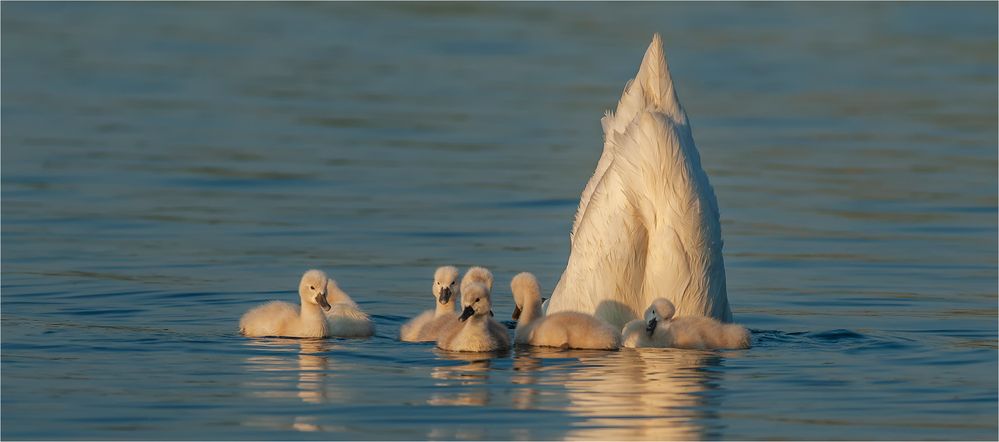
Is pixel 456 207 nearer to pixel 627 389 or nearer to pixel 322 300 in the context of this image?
pixel 322 300

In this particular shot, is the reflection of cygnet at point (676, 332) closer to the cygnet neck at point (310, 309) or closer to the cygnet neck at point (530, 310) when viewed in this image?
the cygnet neck at point (530, 310)

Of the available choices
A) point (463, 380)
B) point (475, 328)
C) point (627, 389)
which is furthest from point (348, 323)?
point (627, 389)

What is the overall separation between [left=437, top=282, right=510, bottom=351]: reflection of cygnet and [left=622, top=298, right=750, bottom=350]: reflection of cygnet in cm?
83

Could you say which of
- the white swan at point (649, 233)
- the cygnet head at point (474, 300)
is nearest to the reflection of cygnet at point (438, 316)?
the cygnet head at point (474, 300)

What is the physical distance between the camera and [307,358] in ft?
38.6

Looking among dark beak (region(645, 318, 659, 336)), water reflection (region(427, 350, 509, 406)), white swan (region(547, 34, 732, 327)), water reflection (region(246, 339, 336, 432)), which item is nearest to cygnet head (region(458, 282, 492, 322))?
water reflection (region(427, 350, 509, 406))

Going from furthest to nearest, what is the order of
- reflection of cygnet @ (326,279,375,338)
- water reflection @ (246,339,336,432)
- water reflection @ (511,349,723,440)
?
reflection of cygnet @ (326,279,375,338) < water reflection @ (246,339,336,432) < water reflection @ (511,349,723,440)

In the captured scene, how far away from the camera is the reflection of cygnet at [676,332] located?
38.5 feet

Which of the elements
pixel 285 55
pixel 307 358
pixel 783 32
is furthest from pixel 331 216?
pixel 783 32

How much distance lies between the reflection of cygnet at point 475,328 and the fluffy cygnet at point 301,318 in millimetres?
1003

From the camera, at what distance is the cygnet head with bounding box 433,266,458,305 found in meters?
12.9

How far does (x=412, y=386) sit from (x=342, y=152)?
37.9ft

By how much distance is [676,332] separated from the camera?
38.9 feet

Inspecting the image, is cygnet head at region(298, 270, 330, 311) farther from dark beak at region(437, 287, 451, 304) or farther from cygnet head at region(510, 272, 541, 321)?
cygnet head at region(510, 272, 541, 321)
